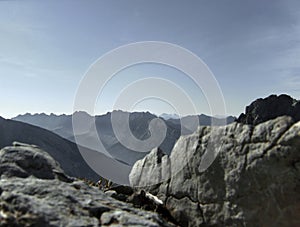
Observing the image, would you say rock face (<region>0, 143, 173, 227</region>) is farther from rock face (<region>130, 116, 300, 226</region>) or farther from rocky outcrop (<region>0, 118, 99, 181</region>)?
rocky outcrop (<region>0, 118, 99, 181</region>)

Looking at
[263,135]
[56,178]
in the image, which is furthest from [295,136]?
[56,178]

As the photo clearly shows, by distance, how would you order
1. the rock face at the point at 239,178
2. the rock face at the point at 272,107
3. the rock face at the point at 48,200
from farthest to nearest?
the rock face at the point at 272,107
the rock face at the point at 239,178
the rock face at the point at 48,200

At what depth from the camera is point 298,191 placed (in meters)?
7.63

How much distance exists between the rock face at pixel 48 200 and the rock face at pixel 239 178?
2.42m

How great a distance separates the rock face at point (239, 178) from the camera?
773 centimetres

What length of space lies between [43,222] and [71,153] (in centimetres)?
16309

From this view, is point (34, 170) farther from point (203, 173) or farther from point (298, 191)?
point (298, 191)

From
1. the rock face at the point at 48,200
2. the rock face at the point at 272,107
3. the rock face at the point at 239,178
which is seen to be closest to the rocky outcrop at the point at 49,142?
the rock face at the point at 272,107

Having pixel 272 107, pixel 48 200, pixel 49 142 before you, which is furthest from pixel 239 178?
pixel 49 142

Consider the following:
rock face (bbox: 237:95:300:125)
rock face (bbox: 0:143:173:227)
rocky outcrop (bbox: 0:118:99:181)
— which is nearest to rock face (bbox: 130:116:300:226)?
rock face (bbox: 0:143:173:227)

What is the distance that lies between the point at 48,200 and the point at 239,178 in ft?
16.2

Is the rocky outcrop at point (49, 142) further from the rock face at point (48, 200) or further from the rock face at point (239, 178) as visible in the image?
the rock face at point (48, 200)

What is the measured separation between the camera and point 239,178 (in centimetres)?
843

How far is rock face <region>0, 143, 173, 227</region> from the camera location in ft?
19.3
